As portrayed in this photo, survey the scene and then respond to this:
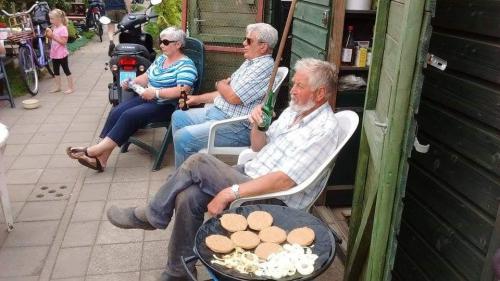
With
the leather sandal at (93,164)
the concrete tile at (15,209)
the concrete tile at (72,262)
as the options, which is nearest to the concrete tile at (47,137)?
the leather sandal at (93,164)

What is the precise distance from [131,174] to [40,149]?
1.19m

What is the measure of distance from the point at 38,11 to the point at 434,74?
292 inches

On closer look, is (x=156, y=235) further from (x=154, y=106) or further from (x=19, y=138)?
(x=19, y=138)

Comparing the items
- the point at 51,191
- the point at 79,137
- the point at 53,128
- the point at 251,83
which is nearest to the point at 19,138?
the point at 53,128

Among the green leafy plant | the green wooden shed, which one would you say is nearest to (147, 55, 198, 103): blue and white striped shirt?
the green wooden shed

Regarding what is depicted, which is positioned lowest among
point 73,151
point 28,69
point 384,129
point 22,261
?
point 22,261

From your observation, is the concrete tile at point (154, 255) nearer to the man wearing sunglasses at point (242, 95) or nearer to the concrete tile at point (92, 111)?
the man wearing sunglasses at point (242, 95)

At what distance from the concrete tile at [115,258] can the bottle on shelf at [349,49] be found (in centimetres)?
185

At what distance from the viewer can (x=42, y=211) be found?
337cm

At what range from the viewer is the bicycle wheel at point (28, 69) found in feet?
20.7

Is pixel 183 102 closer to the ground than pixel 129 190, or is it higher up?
higher up

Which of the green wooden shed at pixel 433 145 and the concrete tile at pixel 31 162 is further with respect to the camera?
the concrete tile at pixel 31 162

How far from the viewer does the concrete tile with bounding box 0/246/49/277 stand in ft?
8.84

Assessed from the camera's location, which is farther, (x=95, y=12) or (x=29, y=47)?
(x=95, y=12)
